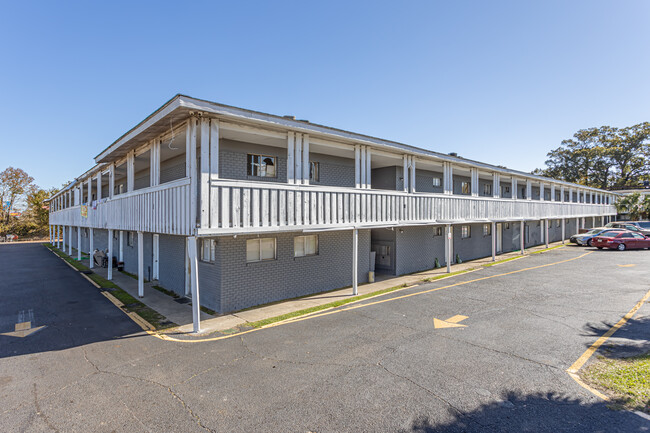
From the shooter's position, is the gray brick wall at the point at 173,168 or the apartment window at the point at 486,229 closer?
the gray brick wall at the point at 173,168

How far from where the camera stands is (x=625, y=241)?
2419cm

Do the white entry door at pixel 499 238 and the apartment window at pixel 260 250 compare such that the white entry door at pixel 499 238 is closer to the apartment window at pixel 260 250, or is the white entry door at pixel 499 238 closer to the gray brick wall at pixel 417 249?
the gray brick wall at pixel 417 249

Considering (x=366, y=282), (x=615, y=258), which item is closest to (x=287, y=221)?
(x=366, y=282)

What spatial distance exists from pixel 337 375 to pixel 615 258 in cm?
2301

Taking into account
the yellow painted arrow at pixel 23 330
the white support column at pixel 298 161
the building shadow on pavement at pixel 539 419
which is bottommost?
the yellow painted arrow at pixel 23 330

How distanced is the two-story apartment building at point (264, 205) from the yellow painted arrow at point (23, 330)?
11.5 feet

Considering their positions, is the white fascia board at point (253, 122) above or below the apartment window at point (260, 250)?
above

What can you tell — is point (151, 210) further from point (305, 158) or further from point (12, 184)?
point (12, 184)

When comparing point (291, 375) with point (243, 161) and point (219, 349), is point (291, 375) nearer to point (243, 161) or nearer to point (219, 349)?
point (219, 349)

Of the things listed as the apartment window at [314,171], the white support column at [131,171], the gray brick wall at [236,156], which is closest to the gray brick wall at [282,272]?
the gray brick wall at [236,156]

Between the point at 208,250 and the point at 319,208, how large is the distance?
14.0 ft

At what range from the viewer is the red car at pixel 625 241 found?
2420 cm

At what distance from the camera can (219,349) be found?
7.23 meters

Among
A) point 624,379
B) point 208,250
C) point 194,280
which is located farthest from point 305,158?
point 624,379
